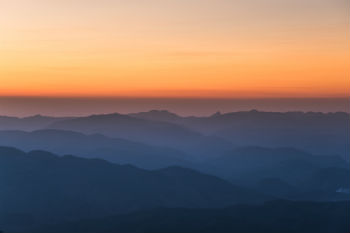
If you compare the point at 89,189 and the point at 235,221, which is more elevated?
the point at 89,189

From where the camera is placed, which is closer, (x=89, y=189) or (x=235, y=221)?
(x=235, y=221)

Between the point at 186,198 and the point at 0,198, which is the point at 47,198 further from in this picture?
the point at 186,198

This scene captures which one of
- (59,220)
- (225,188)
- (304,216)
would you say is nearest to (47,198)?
(59,220)

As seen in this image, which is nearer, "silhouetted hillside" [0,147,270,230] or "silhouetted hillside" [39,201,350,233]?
"silhouetted hillside" [39,201,350,233]

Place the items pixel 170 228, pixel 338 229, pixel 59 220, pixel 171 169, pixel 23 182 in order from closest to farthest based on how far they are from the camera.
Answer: pixel 170 228, pixel 338 229, pixel 59 220, pixel 23 182, pixel 171 169

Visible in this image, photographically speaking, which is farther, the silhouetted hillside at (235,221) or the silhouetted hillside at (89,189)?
the silhouetted hillside at (89,189)

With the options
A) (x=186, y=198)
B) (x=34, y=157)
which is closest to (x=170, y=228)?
(x=186, y=198)

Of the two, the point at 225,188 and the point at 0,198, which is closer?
the point at 0,198

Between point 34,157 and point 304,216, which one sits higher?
point 34,157

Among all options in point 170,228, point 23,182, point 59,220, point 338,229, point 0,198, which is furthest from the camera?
point 23,182
